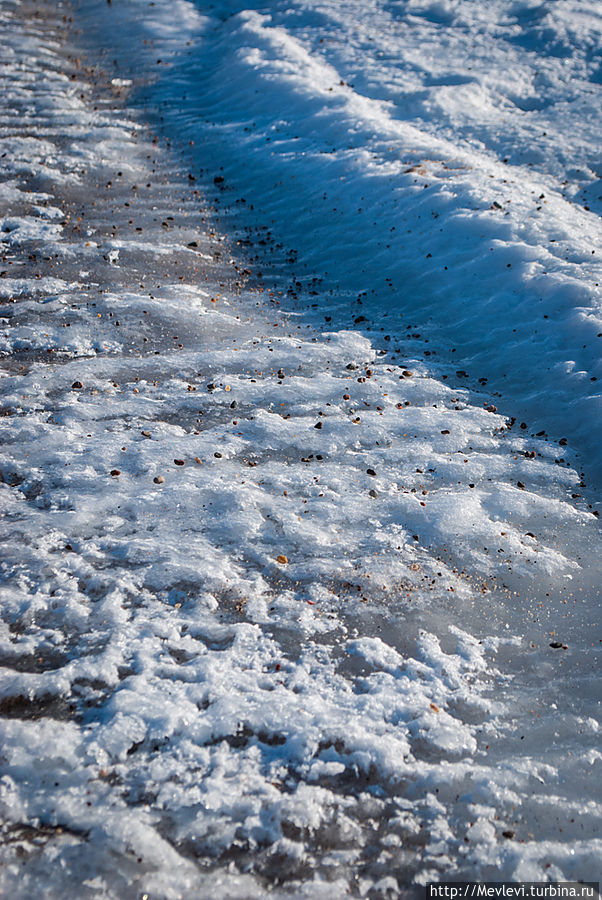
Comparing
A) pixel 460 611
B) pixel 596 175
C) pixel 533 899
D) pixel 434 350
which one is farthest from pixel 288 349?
pixel 596 175

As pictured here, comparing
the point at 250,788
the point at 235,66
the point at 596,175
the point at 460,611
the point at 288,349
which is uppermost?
the point at 235,66

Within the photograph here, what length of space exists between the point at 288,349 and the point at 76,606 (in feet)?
10.1

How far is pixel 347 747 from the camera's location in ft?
9.57

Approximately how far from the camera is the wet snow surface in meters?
2.66

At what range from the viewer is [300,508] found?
414 centimetres

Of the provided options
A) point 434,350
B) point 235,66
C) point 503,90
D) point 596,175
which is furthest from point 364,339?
point 235,66

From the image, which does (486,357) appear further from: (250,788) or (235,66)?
(235,66)

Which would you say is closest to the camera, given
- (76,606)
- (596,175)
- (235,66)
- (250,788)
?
(250,788)

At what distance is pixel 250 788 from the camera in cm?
Answer: 273

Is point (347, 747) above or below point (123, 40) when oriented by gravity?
below

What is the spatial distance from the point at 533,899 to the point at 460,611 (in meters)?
1.38

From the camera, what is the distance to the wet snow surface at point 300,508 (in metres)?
Answer: 2.66

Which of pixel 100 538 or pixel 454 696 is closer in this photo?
pixel 454 696

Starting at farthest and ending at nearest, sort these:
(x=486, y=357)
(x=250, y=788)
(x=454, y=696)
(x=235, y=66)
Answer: (x=235, y=66) → (x=486, y=357) → (x=454, y=696) → (x=250, y=788)
